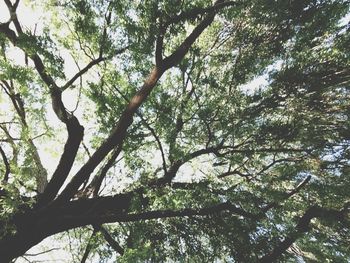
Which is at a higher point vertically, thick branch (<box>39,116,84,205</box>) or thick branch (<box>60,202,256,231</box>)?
thick branch (<box>39,116,84,205</box>)

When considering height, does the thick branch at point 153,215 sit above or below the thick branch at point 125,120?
below

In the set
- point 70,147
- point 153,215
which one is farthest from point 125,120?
point 153,215

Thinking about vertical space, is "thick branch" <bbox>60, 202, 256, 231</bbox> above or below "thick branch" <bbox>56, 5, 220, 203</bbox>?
below

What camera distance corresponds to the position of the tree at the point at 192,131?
5000mm

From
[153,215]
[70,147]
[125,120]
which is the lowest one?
[153,215]

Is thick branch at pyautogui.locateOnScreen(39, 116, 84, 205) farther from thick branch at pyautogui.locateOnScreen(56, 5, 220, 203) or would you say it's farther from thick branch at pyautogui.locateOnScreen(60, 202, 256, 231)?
thick branch at pyautogui.locateOnScreen(60, 202, 256, 231)

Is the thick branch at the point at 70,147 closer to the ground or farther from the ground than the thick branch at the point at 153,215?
farther from the ground

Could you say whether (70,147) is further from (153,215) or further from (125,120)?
(153,215)

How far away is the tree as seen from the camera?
16.4 feet

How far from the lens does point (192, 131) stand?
6.90 m

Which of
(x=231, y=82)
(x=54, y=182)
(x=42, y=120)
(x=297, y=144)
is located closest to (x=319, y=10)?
(x=231, y=82)

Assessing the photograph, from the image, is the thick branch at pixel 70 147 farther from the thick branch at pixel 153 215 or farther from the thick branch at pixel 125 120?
the thick branch at pixel 153 215

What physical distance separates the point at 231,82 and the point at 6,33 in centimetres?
399

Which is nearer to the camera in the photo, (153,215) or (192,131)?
(153,215)
